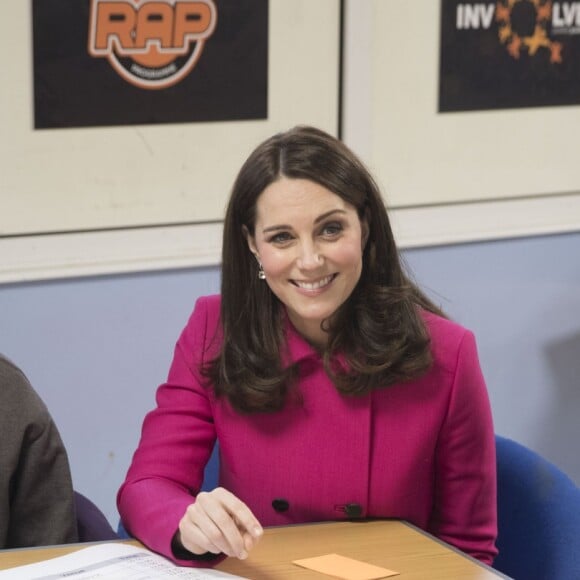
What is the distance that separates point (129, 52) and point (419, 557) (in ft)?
5.28

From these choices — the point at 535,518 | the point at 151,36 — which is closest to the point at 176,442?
the point at 535,518

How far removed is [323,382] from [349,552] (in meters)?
0.33

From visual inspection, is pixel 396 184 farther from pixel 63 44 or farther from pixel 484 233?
pixel 63 44

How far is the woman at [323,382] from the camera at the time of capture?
1.97 metres

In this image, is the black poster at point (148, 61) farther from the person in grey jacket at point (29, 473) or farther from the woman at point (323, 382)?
the person in grey jacket at point (29, 473)

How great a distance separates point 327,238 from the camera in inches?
77.4

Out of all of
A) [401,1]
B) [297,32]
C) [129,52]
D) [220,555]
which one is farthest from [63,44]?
[220,555]

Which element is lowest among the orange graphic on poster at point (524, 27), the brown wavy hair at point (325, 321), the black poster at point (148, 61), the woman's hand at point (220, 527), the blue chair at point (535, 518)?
the blue chair at point (535, 518)

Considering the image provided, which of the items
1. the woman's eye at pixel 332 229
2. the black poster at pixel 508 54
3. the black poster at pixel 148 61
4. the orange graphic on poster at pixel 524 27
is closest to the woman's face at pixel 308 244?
the woman's eye at pixel 332 229

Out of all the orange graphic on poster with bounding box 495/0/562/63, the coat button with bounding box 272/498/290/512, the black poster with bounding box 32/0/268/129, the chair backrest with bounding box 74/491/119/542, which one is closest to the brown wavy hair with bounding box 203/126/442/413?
the coat button with bounding box 272/498/290/512

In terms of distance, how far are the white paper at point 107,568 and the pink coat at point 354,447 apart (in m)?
0.22

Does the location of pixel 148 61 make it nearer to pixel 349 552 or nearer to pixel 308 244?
pixel 308 244

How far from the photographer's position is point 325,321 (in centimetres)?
206

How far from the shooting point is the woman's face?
6.36ft
